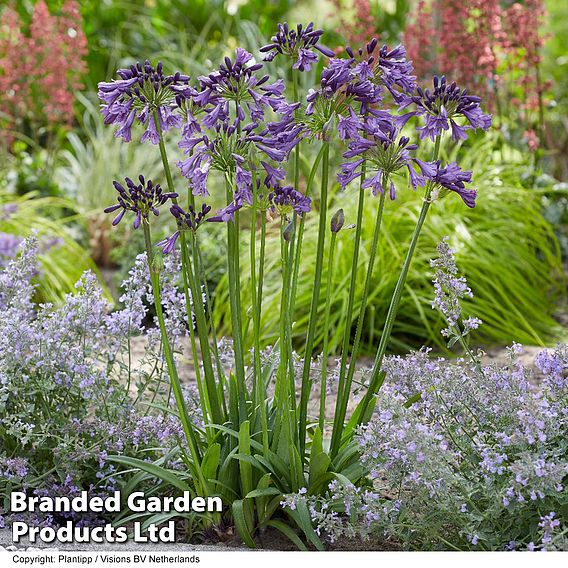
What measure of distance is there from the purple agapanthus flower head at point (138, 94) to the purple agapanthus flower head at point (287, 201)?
0.30 m

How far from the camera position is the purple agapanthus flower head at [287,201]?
193cm

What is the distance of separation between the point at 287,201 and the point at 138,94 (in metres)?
0.40

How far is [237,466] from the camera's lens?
2166 mm

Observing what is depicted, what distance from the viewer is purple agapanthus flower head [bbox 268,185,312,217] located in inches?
76.2

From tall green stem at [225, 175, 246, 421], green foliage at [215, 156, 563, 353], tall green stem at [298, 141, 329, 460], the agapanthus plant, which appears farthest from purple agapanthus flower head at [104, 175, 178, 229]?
green foliage at [215, 156, 563, 353]

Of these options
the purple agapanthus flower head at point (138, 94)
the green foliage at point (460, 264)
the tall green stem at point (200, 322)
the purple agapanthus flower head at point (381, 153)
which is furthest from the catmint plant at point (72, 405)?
the green foliage at point (460, 264)

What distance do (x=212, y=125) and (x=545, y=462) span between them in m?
1.03

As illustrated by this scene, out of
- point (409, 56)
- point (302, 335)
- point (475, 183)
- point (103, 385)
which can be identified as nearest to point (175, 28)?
point (409, 56)

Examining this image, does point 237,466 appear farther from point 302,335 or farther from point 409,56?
point 409,56

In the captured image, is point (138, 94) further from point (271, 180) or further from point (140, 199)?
point (271, 180)

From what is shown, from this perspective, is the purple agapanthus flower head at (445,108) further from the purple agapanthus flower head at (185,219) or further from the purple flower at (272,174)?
the purple agapanthus flower head at (185,219)

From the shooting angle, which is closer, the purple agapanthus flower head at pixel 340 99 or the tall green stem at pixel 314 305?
the purple agapanthus flower head at pixel 340 99

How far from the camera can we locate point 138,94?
1930 mm

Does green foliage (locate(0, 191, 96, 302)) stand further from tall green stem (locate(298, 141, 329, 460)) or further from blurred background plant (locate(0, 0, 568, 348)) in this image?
tall green stem (locate(298, 141, 329, 460))
